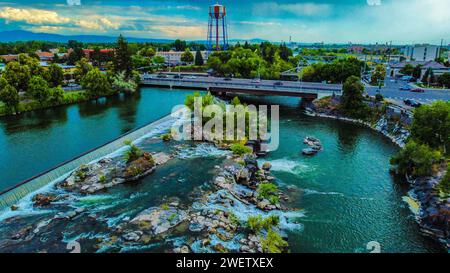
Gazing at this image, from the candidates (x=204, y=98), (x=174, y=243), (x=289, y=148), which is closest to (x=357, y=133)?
(x=289, y=148)

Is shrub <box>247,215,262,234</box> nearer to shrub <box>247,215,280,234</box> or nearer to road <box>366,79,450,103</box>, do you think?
shrub <box>247,215,280,234</box>

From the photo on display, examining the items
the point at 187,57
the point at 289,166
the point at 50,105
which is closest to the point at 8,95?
the point at 50,105

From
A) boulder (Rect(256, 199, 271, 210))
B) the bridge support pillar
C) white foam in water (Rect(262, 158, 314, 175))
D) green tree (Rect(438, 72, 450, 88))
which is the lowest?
boulder (Rect(256, 199, 271, 210))

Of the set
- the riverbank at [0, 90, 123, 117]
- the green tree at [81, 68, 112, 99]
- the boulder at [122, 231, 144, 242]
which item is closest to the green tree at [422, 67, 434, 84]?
the green tree at [81, 68, 112, 99]

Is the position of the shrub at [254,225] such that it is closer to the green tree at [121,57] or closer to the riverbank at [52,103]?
the riverbank at [52,103]

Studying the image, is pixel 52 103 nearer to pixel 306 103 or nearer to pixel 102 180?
pixel 102 180
